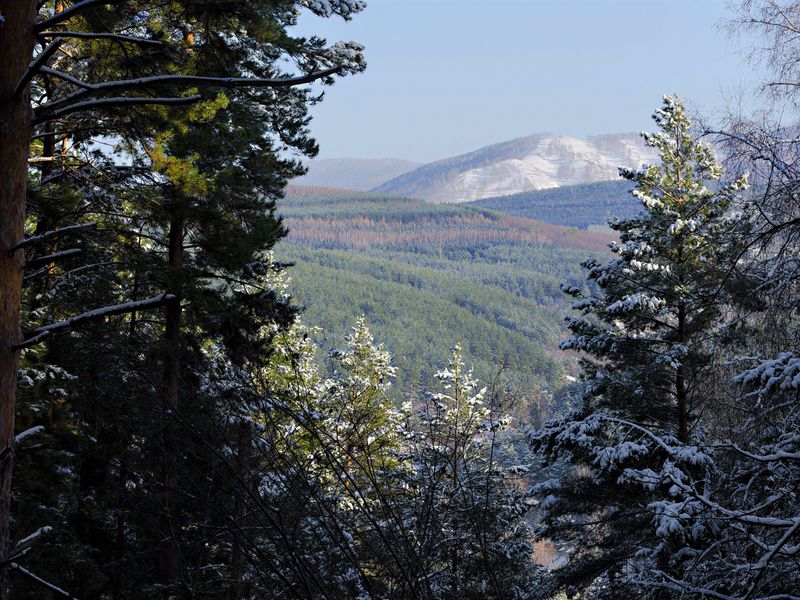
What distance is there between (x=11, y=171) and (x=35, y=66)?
1.53 feet

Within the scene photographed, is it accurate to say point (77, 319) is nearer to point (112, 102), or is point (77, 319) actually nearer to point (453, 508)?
point (112, 102)

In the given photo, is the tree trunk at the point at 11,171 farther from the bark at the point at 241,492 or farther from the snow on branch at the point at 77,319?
the bark at the point at 241,492

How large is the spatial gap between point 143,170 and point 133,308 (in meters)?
3.67

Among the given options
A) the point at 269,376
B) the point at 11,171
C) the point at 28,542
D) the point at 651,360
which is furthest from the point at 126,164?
the point at 651,360

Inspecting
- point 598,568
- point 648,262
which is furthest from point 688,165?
point 598,568

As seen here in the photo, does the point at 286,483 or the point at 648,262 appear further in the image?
the point at 648,262

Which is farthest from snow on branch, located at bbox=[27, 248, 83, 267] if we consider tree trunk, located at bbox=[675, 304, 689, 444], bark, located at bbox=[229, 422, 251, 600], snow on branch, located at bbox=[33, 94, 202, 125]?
tree trunk, located at bbox=[675, 304, 689, 444]

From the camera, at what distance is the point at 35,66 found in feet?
9.05

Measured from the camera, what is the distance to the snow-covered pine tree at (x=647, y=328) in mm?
11617

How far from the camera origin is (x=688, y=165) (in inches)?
507

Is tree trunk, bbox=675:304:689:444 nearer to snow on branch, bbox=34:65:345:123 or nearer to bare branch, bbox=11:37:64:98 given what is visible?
snow on branch, bbox=34:65:345:123

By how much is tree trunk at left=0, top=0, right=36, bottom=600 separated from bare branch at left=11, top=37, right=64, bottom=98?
4cm

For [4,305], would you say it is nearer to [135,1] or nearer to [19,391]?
[135,1]

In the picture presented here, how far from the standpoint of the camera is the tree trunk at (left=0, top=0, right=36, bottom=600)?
293cm
